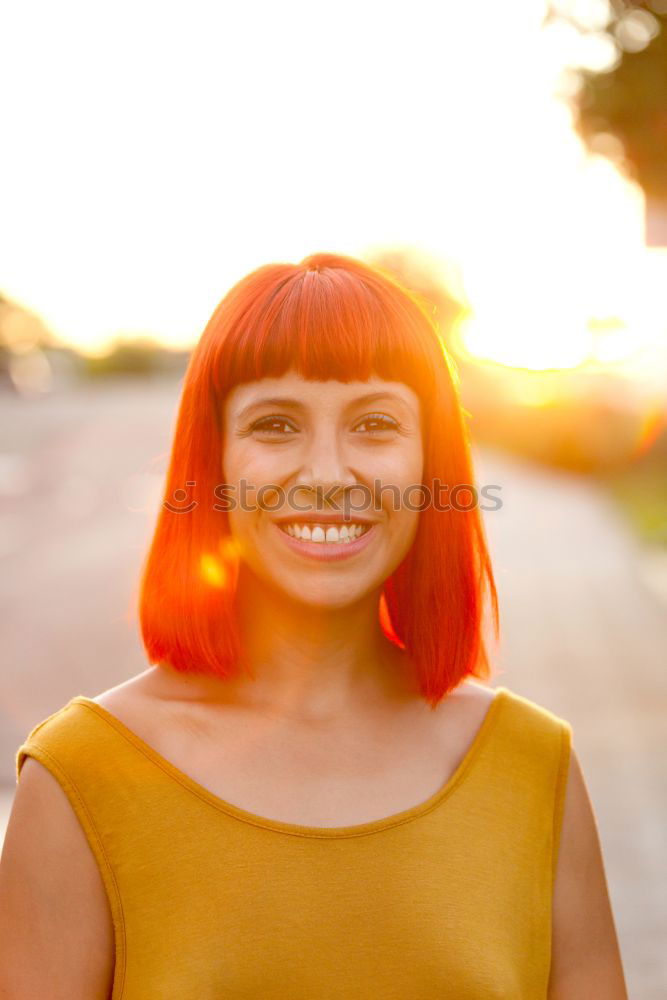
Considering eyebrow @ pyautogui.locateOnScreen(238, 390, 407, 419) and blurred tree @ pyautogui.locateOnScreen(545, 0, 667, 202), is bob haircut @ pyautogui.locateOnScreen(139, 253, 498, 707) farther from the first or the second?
blurred tree @ pyautogui.locateOnScreen(545, 0, 667, 202)

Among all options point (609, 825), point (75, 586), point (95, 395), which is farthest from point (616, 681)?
point (95, 395)

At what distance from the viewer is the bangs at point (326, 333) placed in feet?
6.59

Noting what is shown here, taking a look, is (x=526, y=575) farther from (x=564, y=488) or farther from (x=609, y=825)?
(x=564, y=488)

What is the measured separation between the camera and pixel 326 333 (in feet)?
6.56

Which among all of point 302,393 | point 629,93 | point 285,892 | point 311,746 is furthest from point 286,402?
point 629,93

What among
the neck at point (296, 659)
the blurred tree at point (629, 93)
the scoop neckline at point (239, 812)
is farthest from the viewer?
the blurred tree at point (629, 93)

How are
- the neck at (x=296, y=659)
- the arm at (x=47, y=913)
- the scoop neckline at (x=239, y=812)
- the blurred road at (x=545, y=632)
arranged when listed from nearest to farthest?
the arm at (x=47, y=913), the scoop neckline at (x=239, y=812), the neck at (x=296, y=659), the blurred road at (x=545, y=632)

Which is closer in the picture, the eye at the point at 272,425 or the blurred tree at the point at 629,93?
the eye at the point at 272,425

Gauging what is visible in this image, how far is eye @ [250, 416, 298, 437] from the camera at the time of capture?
2.05 meters

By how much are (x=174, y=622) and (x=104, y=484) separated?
73.0 feet

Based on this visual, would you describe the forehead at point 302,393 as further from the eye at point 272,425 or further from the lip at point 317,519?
the lip at point 317,519

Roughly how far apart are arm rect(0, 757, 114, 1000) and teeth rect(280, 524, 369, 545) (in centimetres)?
60

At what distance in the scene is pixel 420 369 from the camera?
212 cm

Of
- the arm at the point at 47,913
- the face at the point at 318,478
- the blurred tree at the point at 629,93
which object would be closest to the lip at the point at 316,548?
the face at the point at 318,478
